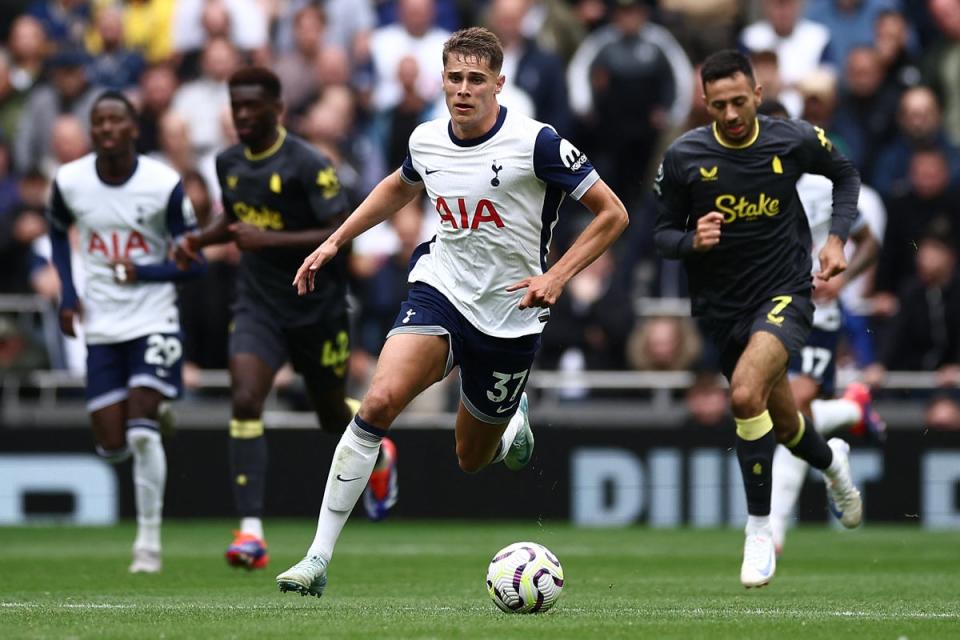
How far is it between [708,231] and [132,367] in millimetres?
4333

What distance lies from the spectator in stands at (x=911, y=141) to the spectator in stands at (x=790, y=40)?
40.5 inches

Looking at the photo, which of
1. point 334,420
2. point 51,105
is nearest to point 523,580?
point 334,420

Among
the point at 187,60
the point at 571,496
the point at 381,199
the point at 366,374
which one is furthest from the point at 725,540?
the point at 187,60

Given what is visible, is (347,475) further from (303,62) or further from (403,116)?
(303,62)

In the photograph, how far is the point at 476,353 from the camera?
925 centimetres

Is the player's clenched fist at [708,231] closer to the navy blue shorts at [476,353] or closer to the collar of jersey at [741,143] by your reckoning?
the collar of jersey at [741,143]

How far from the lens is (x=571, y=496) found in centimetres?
1733

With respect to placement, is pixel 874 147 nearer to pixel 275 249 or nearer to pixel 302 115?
pixel 302 115

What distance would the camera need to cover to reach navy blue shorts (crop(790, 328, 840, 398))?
41.7 ft

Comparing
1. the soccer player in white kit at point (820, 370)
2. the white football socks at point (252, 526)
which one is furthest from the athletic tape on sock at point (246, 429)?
the soccer player in white kit at point (820, 370)

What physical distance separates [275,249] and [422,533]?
5.10 m

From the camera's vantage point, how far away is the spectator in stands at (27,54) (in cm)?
1994

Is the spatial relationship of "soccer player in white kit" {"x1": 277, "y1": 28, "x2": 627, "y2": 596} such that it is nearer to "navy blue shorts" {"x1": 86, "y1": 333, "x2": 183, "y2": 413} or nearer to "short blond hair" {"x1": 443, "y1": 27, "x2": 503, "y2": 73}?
"short blond hair" {"x1": 443, "y1": 27, "x2": 503, "y2": 73}

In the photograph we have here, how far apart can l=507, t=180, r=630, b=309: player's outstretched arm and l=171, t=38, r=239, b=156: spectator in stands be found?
1066cm
